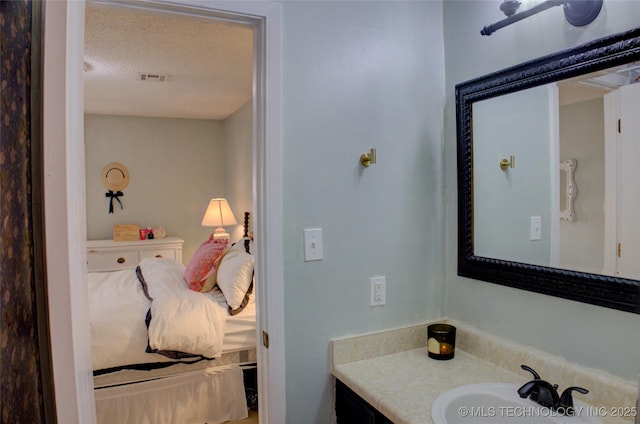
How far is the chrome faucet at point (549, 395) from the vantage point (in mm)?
1181

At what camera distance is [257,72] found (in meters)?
1.46

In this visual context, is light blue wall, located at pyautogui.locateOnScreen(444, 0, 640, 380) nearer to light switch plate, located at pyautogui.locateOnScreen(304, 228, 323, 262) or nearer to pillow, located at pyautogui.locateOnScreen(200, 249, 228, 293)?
light switch plate, located at pyautogui.locateOnScreen(304, 228, 323, 262)

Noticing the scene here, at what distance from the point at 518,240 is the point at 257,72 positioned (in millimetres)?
1106

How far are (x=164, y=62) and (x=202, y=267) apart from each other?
5.19 ft

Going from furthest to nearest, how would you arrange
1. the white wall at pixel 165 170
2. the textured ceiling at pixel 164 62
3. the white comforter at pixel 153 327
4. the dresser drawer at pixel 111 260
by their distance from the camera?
the white wall at pixel 165 170 < the dresser drawer at pixel 111 260 < the textured ceiling at pixel 164 62 < the white comforter at pixel 153 327

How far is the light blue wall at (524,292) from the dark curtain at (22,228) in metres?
1.36

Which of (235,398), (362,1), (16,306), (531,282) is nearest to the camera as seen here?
(16,306)

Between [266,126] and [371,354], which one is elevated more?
[266,126]

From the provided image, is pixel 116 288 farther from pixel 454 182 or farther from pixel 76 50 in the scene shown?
pixel 76 50

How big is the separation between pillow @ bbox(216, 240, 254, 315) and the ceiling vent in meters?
1.76

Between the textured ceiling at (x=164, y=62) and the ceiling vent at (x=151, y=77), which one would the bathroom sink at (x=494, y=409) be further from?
the ceiling vent at (x=151, y=77)

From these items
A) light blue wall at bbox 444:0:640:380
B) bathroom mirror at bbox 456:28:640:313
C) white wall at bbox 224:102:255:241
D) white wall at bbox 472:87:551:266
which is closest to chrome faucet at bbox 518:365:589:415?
light blue wall at bbox 444:0:640:380

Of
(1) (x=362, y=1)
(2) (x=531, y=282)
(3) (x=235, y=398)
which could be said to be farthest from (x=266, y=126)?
(3) (x=235, y=398)

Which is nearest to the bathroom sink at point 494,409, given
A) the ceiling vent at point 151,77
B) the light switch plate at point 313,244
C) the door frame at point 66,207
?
the light switch plate at point 313,244
